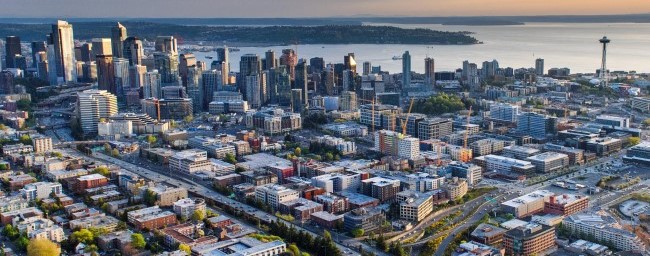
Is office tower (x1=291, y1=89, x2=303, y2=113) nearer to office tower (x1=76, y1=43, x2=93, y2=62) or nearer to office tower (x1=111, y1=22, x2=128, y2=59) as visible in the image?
office tower (x1=111, y1=22, x2=128, y2=59)

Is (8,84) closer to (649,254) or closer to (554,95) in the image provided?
(554,95)

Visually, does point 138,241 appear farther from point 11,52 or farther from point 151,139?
point 11,52

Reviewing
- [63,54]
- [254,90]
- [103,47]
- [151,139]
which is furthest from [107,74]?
[151,139]

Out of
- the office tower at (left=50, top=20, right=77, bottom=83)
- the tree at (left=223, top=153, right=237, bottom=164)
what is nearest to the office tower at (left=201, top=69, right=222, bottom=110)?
the office tower at (left=50, top=20, right=77, bottom=83)

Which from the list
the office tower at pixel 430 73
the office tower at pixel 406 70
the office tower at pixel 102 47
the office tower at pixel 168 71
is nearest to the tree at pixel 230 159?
the office tower at pixel 168 71

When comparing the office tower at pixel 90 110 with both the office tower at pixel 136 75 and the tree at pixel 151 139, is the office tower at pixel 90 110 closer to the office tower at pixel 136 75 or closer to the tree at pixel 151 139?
the tree at pixel 151 139
